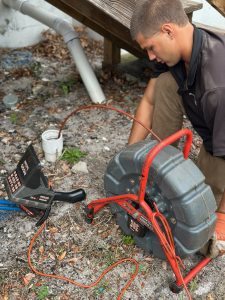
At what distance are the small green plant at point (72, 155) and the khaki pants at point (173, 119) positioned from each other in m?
0.71

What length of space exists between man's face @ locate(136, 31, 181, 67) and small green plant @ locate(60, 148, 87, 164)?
4.14 ft

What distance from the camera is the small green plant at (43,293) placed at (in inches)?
83.0

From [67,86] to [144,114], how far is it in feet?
4.91

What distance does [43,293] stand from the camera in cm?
212

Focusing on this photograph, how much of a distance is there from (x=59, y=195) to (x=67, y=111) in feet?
4.39

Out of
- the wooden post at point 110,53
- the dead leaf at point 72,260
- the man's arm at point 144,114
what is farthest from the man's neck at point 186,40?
the wooden post at point 110,53

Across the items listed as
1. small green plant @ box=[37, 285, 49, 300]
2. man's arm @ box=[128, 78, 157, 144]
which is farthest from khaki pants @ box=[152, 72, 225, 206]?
small green plant @ box=[37, 285, 49, 300]

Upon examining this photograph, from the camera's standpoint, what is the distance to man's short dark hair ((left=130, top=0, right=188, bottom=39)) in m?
1.92

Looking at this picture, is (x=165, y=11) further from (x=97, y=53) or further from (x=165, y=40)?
(x=97, y=53)

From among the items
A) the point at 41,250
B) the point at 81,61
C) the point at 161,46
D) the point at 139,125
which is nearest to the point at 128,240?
the point at 41,250

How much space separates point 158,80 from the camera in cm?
257

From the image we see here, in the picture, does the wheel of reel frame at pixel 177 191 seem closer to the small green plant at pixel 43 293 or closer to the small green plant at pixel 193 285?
the small green plant at pixel 193 285

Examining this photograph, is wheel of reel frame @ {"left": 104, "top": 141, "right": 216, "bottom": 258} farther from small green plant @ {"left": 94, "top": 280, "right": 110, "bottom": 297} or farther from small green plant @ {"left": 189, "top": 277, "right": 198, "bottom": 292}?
small green plant @ {"left": 94, "top": 280, "right": 110, "bottom": 297}

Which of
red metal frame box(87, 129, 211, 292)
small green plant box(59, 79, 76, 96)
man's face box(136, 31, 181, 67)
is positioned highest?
man's face box(136, 31, 181, 67)
